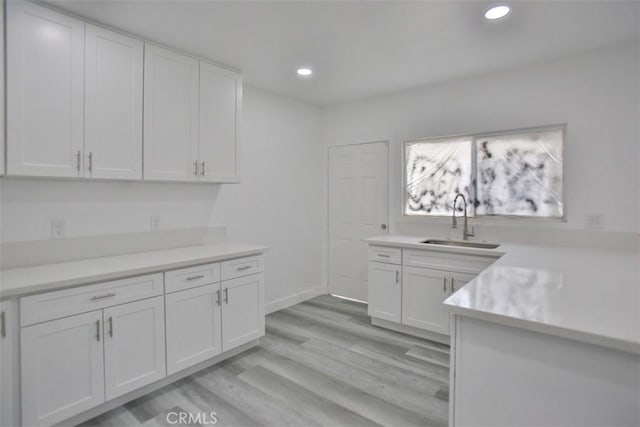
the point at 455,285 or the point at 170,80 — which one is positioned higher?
the point at 170,80

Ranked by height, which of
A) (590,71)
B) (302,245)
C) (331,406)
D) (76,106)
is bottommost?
(331,406)

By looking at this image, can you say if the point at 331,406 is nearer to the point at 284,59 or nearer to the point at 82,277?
the point at 82,277

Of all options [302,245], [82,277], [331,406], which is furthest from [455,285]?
[82,277]

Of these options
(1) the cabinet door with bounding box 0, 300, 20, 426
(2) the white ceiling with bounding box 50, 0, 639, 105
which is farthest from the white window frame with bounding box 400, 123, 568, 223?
(1) the cabinet door with bounding box 0, 300, 20, 426

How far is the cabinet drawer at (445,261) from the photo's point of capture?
113 inches

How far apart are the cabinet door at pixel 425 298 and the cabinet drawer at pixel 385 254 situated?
0.13m

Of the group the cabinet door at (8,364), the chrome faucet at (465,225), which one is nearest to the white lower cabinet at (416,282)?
the chrome faucet at (465,225)

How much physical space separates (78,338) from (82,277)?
1.16 feet

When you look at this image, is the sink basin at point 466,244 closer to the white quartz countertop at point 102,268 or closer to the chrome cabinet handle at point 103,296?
the white quartz countertop at point 102,268

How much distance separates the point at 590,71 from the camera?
9.34 feet

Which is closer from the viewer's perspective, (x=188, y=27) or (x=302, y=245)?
(x=188, y=27)

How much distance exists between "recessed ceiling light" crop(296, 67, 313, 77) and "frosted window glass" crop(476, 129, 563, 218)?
181 centimetres

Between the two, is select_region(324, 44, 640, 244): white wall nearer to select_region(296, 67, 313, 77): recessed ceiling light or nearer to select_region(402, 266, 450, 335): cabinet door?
select_region(402, 266, 450, 335): cabinet door

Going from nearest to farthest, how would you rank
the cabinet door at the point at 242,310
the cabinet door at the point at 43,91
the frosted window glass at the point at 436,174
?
1. the cabinet door at the point at 43,91
2. the cabinet door at the point at 242,310
3. the frosted window glass at the point at 436,174
